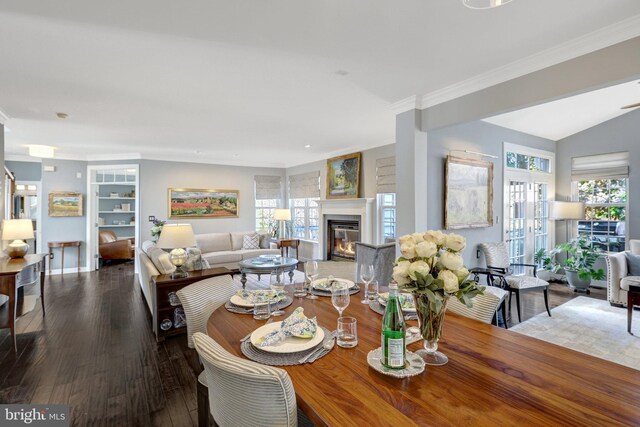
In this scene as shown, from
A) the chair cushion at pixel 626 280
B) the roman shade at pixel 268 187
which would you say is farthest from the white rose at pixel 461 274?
the roman shade at pixel 268 187

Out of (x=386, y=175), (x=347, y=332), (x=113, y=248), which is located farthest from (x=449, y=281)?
(x=113, y=248)

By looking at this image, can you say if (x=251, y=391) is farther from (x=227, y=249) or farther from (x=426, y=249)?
(x=227, y=249)

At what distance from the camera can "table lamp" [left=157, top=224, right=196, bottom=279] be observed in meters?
3.21

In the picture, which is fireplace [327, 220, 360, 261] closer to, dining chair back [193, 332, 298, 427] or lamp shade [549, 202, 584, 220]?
lamp shade [549, 202, 584, 220]

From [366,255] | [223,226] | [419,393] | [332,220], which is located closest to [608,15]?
[419,393]

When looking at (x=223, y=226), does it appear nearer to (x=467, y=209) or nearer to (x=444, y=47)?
(x=467, y=209)

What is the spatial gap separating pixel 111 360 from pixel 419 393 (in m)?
2.92

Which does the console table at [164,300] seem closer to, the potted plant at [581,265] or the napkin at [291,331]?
the napkin at [291,331]

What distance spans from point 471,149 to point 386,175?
1593mm

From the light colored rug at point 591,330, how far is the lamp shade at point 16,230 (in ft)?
18.6

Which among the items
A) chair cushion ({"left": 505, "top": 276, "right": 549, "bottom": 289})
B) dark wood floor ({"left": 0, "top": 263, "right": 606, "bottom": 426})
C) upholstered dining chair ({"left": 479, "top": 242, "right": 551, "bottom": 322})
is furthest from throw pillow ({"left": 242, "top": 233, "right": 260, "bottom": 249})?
chair cushion ({"left": 505, "top": 276, "right": 549, "bottom": 289})

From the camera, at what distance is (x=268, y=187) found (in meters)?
8.23

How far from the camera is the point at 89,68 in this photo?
261cm
